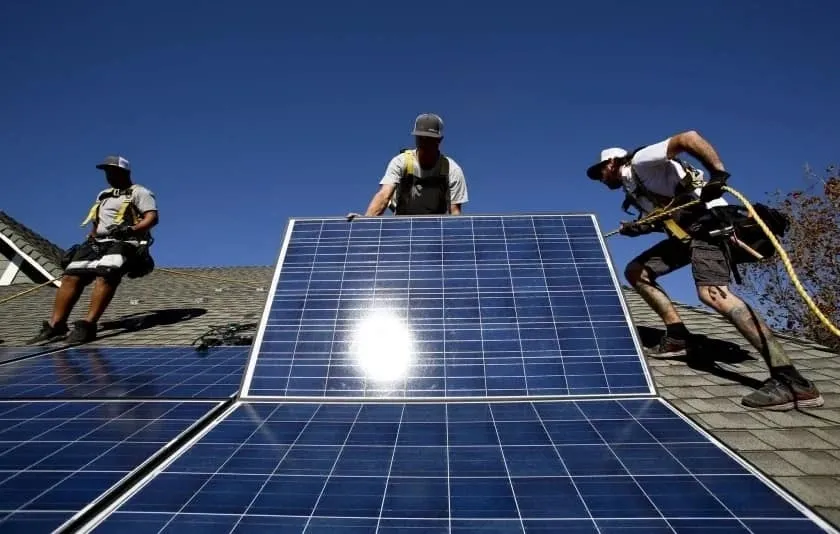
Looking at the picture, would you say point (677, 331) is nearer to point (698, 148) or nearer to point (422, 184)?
point (698, 148)

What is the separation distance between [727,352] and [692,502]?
3116mm

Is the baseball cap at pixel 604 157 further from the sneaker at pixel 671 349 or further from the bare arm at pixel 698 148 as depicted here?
the sneaker at pixel 671 349

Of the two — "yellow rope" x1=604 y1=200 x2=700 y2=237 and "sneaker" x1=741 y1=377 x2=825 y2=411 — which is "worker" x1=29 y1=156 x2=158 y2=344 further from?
"sneaker" x1=741 y1=377 x2=825 y2=411

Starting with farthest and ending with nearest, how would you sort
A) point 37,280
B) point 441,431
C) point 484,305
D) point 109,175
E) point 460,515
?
point 37,280, point 109,175, point 484,305, point 441,431, point 460,515

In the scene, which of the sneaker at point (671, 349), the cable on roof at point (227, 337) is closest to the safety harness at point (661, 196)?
the sneaker at point (671, 349)

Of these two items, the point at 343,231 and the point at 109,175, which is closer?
the point at 343,231

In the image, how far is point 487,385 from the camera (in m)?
2.87

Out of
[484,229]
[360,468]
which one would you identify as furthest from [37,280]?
[360,468]

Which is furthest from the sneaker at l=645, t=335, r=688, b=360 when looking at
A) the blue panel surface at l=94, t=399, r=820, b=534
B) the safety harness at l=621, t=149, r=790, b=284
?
the blue panel surface at l=94, t=399, r=820, b=534

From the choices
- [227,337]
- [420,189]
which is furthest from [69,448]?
[420,189]

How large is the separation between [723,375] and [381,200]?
149 inches

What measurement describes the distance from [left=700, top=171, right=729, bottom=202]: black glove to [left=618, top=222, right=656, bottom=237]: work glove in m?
0.93

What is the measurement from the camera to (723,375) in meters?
3.60

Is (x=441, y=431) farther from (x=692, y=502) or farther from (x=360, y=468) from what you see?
(x=692, y=502)
